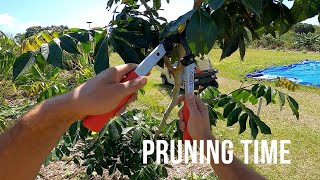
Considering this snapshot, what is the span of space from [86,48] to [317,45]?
66.8 feet

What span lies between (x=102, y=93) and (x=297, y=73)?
12400 millimetres

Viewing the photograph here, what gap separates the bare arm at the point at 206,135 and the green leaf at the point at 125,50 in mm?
224

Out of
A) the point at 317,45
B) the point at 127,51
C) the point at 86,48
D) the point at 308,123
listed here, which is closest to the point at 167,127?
the point at 86,48

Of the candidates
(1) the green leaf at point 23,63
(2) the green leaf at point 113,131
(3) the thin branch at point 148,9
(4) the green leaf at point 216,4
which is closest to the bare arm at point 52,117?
(1) the green leaf at point 23,63

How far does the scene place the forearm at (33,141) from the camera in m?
1.08

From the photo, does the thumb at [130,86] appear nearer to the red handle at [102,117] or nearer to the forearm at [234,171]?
the red handle at [102,117]

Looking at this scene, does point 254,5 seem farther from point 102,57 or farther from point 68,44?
point 68,44

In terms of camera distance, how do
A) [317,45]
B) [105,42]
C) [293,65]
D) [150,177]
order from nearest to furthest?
[105,42] → [150,177] → [293,65] → [317,45]

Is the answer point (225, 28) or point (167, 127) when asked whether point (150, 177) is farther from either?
point (225, 28)

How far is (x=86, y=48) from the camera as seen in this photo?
152 cm

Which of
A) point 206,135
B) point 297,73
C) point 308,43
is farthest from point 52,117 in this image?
point 308,43

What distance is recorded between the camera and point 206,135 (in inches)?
45.9

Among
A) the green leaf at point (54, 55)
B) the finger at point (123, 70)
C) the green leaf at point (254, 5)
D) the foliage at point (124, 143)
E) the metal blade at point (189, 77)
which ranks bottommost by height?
the foliage at point (124, 143)

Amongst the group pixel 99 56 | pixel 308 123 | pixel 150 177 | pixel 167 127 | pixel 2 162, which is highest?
pixel 99 56
